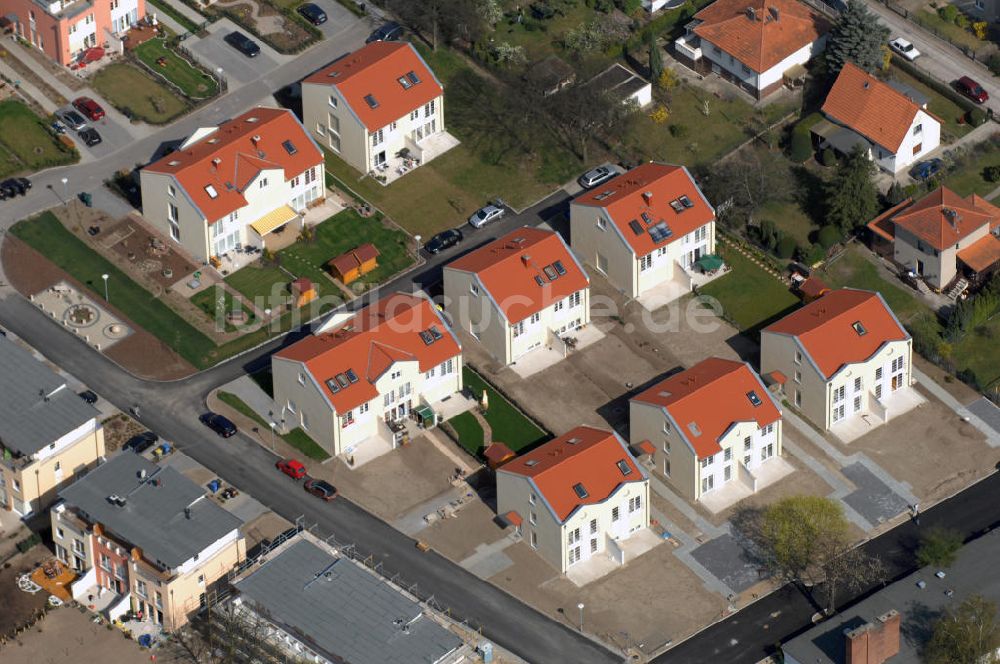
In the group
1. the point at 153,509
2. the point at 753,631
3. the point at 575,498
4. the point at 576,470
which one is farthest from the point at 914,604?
the point at 153,509

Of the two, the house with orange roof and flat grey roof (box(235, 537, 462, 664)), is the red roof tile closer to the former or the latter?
the house with orange roof

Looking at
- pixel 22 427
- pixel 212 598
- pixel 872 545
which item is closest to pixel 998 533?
pixel 872 545

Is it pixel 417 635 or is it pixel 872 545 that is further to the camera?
pixel 872 545

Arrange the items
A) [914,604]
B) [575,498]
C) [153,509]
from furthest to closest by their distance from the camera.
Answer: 1. [575,498]
2. [914,604]
3. [153,509]

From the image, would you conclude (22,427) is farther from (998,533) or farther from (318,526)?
(998,533)

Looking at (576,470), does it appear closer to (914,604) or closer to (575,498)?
(575,498)

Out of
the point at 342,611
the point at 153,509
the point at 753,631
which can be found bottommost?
the point at 753,631

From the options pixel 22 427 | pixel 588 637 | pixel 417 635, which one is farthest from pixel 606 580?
pixel 22 427

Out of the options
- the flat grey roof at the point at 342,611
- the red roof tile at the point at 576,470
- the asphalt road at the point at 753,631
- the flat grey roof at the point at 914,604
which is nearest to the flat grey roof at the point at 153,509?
the flat grey roof at the point at 342,611
